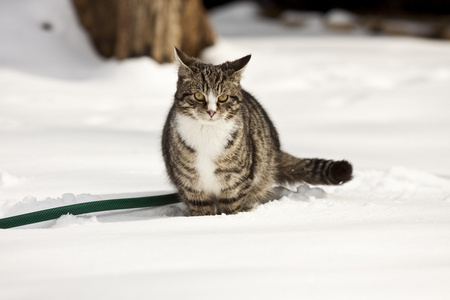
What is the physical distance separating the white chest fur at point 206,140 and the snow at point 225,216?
23 cm

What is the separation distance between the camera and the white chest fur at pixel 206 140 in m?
2.63

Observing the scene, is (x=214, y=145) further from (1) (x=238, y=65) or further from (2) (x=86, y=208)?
(2) (x=86, y=208)

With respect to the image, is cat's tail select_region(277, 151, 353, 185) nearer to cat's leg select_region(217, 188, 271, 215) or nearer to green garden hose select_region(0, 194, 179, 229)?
cat's leg select_region(217, 188, 271, 215)

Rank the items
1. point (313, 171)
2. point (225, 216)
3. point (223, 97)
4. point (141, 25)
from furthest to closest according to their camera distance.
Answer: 1. point (141, 25)
2. point (313, 171)
3. point (223, 97)
4. point (225, 216)

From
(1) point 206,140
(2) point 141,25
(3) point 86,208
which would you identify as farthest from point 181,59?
(2) point 141,25

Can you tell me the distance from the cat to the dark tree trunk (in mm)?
3633

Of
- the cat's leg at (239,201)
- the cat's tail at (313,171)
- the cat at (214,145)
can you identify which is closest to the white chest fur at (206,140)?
the cat at (214,145)

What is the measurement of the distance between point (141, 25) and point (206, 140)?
12.9ft

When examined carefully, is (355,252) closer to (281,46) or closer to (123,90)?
(123,90)

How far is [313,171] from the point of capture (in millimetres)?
2963

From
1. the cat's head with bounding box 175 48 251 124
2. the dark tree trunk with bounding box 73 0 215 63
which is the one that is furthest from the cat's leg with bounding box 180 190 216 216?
the dark tree trunk with bounding box 73 0 215 63

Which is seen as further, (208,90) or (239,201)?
(239,201)

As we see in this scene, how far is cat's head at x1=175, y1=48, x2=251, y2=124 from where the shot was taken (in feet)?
8.55

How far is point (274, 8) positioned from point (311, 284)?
1064 cm
